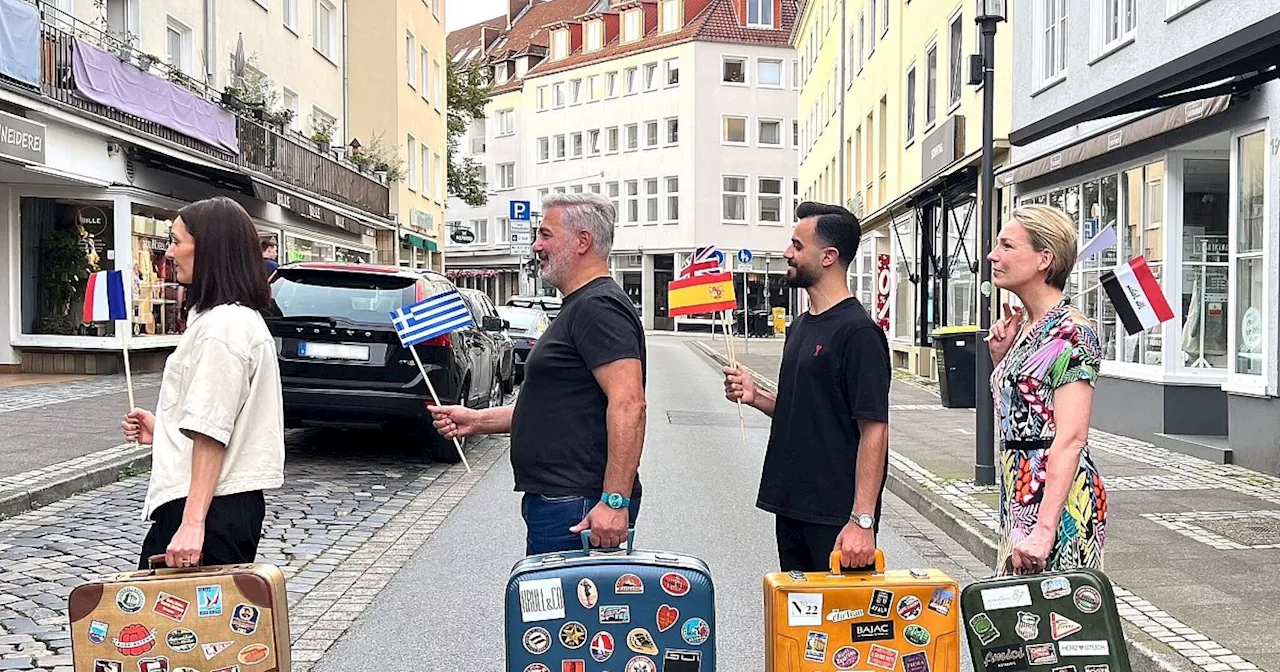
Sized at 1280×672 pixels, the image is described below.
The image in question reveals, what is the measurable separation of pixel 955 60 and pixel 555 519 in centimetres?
1938

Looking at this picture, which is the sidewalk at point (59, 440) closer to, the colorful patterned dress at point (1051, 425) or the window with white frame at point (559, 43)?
the colorful patterned dress at point (1051, 425)

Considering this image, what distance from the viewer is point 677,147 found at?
60.1m

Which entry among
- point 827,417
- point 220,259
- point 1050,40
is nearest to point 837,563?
point 827,417

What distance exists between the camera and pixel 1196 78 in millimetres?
9516

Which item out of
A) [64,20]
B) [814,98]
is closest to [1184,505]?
[64,20]

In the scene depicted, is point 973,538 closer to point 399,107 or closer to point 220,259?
point 220,259

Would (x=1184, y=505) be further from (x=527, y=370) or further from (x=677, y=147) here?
(x=677, y=147)

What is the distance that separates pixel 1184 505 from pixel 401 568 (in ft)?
18.3

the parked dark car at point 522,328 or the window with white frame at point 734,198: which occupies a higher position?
the window with white frame at point 734,198

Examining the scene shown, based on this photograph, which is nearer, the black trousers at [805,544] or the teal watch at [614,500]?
the teal watch at [614,500]

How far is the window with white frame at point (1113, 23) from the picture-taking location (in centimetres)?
1418

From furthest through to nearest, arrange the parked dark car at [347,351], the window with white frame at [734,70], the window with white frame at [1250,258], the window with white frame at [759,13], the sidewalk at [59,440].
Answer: the window with white frame at [759,13] → the window with white frame at [734,70] → the window with white frame at [1250,258] → the parked dark car at [347,351] → the sidewalk at [59,440]

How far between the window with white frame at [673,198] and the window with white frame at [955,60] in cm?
3786

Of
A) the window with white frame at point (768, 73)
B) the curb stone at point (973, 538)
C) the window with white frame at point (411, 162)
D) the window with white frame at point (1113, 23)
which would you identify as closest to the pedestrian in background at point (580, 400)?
the curb stone at point (973, 538)
